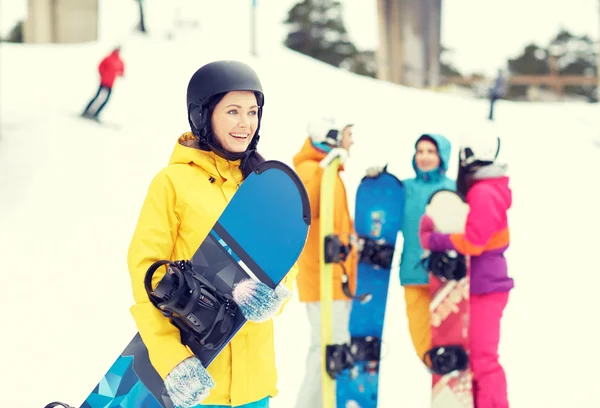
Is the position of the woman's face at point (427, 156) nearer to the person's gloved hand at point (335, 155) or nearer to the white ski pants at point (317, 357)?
the person's gloved hand at point (335, 155)

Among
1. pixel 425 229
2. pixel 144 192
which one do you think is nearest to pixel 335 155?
pixel 425 229

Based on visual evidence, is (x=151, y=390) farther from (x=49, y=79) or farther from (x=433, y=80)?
(x=433, y=80)

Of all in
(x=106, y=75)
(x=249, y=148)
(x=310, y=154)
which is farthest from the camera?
(x=106, y=75)

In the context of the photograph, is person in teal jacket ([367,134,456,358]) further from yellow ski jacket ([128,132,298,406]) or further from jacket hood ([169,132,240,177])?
jacket hood ([169,132,240,177])

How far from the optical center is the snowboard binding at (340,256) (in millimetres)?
3717

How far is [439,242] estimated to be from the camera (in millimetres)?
3672

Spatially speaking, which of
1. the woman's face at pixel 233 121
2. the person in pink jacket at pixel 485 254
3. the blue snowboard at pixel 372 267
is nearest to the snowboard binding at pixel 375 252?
the blue snowboard at pixel 372 267

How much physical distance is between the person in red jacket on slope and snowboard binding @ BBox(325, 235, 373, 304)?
23.9 ft

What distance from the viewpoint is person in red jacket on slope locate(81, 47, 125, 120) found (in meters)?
10.3

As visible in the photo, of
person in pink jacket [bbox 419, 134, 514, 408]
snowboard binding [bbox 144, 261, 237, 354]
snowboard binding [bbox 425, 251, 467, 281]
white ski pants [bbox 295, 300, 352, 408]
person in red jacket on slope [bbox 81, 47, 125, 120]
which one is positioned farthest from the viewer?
person in red jacket on slope [bbox 81, 47, 125, 120]

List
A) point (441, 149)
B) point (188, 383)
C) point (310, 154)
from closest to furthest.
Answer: point (188, 383) < point (441, 149) < point (310, 154)

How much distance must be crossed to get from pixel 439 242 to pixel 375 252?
0.42 m

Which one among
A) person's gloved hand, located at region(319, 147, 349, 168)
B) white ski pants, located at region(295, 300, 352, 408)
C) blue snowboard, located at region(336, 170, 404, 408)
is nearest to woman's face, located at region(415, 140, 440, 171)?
blue snowboard, located at region(336, 170, 404, 408)

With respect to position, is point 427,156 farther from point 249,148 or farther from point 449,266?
point 249,148
